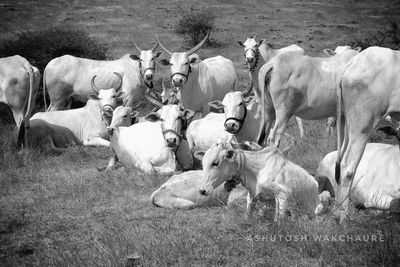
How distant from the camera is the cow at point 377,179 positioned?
6887mm

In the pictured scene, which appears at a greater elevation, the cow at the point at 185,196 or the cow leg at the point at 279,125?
the cow leg at the point at 279,125

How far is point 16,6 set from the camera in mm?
37969

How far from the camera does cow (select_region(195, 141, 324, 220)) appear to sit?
21.1 feet

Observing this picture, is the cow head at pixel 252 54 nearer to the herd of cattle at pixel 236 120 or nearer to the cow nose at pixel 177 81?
the herd of cattle at pixel 236 120

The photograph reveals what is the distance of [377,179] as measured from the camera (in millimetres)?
7109

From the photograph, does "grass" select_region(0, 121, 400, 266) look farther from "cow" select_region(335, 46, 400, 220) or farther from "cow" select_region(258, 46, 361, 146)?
"cow" select_region(258, 46, 361, 146)

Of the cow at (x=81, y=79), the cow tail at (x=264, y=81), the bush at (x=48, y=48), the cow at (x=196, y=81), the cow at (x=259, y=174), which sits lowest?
the bush at (x=48, y=48)

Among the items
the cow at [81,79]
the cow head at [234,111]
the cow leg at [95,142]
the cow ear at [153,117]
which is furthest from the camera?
the cow at [81,79]

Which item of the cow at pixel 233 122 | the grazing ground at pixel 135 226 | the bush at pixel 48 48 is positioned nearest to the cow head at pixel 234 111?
the cow at pixel 233 122

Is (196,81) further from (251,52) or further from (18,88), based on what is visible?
(18,88)

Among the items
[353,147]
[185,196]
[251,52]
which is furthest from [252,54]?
[353,147]

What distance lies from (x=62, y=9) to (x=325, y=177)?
108 feet

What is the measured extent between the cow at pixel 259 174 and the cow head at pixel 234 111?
199 centimetres

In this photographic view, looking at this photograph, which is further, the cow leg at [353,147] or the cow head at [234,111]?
the cow head at [234,111]
